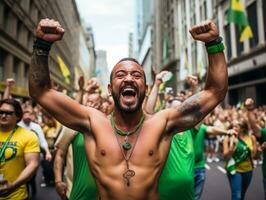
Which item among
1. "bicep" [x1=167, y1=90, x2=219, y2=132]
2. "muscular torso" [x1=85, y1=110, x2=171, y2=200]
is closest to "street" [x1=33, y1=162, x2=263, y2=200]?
"bicep" [x1=167, y1=90, x2=219, y2=132]

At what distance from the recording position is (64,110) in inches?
94.0

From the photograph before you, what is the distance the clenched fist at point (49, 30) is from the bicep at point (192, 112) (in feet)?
3.38

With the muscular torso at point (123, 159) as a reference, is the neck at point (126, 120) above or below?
above

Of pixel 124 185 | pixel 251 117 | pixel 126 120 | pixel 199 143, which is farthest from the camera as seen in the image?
pixel 199 143

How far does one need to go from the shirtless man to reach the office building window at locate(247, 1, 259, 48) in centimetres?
1972

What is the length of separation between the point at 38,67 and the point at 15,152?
1.49 m

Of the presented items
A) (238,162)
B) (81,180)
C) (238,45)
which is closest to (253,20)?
(238,45)

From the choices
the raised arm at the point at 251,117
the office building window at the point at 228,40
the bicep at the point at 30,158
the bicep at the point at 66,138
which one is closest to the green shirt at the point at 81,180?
the bicep at the point at 66,138

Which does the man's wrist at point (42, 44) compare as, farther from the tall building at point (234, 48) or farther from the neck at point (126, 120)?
the tall building at point (234, 48)

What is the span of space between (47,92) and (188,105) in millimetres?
1067

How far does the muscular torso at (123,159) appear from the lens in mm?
2215

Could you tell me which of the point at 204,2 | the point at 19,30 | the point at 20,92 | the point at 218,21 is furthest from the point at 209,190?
the point at 204,2

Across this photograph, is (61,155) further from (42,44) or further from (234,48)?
(234,48)

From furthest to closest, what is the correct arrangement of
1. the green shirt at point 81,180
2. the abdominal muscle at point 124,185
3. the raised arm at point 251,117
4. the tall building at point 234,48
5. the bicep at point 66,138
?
the tall building at point 234,48 < the raised arm at point 251,117 < the bicep at point 66,138 < the green shirt at point 81,180 < the abdominal muscle at point 124,185
